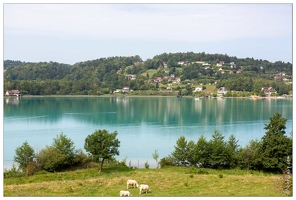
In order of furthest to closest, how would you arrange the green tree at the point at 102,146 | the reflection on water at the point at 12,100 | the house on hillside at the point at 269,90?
the house on hillside at the point at 269,90 < the reflection on water at the point at 12,100 < the green tree at the point at 102,146

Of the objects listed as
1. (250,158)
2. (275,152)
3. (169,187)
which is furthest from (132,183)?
(275,152)

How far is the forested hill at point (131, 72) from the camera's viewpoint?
7031cm

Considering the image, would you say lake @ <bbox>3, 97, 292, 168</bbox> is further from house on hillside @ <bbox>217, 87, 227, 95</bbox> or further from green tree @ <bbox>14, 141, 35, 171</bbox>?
house on hillside @ <bbox>217, 87, 227, 95</bbox>

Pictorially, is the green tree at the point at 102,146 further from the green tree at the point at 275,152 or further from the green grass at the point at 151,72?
the green grass at the point at 151,72

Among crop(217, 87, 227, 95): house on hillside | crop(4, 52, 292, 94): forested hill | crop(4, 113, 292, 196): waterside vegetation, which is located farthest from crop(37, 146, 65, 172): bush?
crop(217, 87, 227, 95): house on hillside

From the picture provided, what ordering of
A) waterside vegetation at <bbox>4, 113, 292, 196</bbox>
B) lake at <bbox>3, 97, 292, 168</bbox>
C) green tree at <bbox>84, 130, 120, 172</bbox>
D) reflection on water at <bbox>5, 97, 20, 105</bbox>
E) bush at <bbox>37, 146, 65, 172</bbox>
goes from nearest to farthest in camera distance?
waterside vegetation at <bbox>4, 113, 292, 196</bbox>, green tree at <bbox>84, 130, 120, 172</bbox>, bush at <bbox>37, 146, 65, 172</bbox>, lake at <bbox>3, 97, 292, 168</bbox>, reflection on water at <bbox>5, 97, 20, 105</bbox>

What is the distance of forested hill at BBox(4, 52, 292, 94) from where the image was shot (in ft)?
231

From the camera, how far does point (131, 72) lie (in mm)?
92750

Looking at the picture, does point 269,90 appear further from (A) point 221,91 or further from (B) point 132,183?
(B) point 132,183

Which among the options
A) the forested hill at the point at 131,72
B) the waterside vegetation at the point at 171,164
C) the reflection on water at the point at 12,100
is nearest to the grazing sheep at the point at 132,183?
the waterside vegetation at the point at 171,164

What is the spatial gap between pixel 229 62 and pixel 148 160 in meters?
84.6

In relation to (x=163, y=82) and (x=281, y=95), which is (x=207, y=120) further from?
(x=163, y=82)

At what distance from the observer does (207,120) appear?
115ft

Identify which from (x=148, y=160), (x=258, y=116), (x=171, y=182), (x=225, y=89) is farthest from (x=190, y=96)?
(x=171, y=182)
